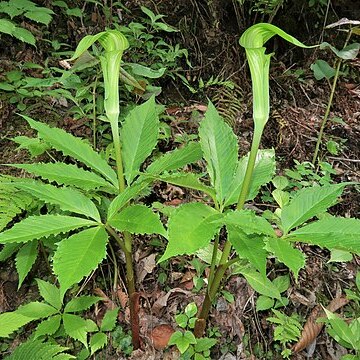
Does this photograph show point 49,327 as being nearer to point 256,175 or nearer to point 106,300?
point 106,300

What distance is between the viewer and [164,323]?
177 cm

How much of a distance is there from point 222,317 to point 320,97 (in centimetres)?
213

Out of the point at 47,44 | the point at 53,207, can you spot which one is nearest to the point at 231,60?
the point at 47,44

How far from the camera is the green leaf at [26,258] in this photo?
5.14 feet

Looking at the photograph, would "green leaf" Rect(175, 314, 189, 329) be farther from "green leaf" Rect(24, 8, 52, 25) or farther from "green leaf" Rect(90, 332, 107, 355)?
"green leaf" Rect(24, 8, 52, 25)

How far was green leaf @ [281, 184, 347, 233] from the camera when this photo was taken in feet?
3.91

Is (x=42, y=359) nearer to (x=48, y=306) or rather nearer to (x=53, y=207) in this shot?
(x=48, y=306)

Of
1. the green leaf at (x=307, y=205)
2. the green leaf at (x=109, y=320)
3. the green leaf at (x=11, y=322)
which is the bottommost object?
the green leaf at (x=109, y=320)

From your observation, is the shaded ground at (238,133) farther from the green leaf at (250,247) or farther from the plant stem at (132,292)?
the green leaf at (250,247)

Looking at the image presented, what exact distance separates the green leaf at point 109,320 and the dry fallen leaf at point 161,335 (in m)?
0.19

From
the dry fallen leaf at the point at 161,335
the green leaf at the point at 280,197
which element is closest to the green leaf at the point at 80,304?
the dry fallen leaf at the point at 161,335

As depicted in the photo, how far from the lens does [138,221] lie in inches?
44.2

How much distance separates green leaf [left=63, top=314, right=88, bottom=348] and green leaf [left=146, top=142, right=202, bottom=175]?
69 centimetres

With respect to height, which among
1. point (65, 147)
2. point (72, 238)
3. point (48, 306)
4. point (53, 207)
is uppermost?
point (65, 147)
